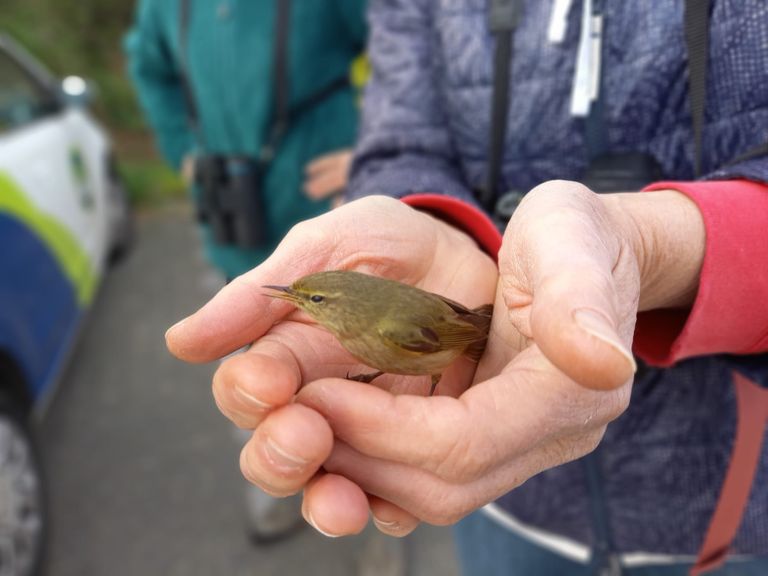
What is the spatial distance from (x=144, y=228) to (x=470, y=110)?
27.3 ft

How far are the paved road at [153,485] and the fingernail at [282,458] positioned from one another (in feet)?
9.38

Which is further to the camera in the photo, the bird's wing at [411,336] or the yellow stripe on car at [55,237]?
the yellow stripe on car at [55,237]

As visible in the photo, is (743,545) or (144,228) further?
(144,228)

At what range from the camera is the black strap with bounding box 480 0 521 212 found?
74.6 inches

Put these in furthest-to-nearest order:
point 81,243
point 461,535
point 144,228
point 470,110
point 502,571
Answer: point 144,228 → point 81,243 → point 461,535 → point 502,571 → point 470,110

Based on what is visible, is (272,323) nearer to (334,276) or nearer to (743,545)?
(334,276)

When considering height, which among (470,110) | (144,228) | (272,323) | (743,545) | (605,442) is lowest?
(144,228)

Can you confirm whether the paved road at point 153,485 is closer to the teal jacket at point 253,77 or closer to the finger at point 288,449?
the teal jacket at point 253,77

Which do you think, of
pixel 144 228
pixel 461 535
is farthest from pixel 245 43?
pixel 144 228

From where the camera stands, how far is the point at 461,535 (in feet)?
8.02

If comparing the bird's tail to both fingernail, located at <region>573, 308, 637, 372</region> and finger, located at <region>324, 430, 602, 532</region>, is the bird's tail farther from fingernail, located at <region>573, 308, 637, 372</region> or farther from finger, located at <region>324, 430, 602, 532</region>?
fingernail, located at <region>573, 308, 637, 372</region>

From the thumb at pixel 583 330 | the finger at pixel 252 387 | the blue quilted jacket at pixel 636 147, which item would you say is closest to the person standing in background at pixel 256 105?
the blue quilted jacket at pixel 636 147

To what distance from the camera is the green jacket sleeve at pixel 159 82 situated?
13.0 ft

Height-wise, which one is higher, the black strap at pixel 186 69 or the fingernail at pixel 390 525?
the black strap at pixel 186 69
